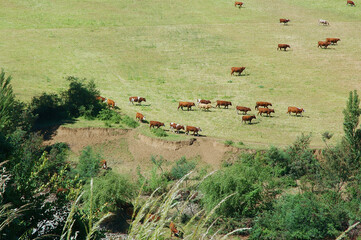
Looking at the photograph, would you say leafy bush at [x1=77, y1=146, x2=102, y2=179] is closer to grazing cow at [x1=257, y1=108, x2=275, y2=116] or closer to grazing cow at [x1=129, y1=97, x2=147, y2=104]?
grazing cow at [x1=129, y1=97, x2=147, y2=104]

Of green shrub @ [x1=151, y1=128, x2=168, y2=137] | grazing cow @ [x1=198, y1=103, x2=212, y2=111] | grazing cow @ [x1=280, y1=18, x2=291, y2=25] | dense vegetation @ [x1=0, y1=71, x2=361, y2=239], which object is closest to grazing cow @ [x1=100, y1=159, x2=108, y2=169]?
dense vegetation @ [x1=0, y1=71, x2=361, y2=239]

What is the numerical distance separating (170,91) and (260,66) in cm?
1497

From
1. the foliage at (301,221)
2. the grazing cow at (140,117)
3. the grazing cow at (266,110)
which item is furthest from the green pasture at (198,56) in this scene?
the foliage at (301,221)

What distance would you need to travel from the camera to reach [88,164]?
131 ft

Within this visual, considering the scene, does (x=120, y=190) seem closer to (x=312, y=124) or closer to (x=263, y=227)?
(x=263, y=227)

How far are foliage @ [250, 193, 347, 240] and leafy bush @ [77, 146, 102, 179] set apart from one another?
45.9 ft

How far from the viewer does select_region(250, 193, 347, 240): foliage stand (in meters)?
32.0

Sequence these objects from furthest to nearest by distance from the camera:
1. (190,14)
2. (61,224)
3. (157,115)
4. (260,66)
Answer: (190,14) → (260,66) → (157,115) → (61,224)

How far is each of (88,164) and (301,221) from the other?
17.6m

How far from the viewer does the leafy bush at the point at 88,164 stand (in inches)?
1537

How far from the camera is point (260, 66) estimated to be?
2566 inches

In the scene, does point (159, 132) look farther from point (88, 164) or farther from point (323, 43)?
point (323, 43)

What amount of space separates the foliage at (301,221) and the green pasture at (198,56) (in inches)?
408

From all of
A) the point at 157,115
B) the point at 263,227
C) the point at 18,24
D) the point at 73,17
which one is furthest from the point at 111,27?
the point at 263,227
